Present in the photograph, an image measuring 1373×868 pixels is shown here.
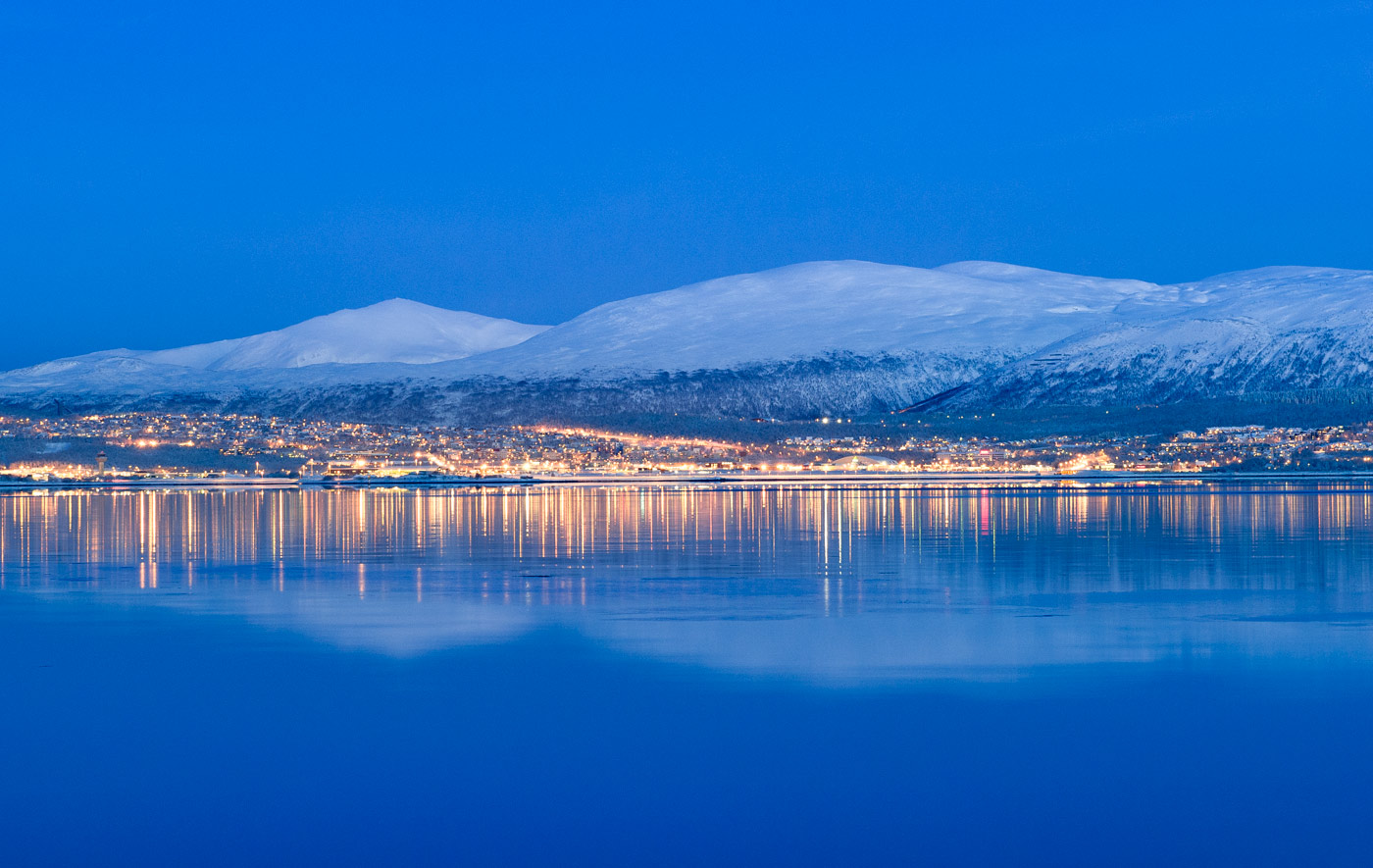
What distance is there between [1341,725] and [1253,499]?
2216 inches

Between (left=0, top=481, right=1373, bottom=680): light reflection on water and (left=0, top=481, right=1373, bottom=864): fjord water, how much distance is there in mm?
133

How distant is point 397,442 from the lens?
153m

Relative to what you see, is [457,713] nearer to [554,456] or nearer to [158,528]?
[158,528]

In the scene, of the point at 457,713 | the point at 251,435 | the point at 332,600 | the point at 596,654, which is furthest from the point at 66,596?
the point at 251,435

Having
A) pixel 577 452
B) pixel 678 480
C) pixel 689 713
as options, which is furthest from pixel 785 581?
Result: pixel 577 452

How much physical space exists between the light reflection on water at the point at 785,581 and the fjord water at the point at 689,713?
133 mm

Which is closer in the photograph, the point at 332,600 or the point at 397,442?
the point at 332,600

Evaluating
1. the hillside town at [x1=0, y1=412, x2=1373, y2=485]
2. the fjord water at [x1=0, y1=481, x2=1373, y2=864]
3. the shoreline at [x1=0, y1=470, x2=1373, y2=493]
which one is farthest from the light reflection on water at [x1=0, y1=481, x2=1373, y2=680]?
the hillside town at [x1=0, y1=412, x2=1373, y2=485]

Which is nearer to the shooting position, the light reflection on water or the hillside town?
the light reflection on water

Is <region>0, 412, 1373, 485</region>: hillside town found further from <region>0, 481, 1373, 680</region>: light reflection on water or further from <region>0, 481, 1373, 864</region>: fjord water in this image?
<region>0, 481, 1373, 864</region>: fjord water

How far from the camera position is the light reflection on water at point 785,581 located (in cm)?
1730

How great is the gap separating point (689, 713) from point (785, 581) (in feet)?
Answer: 40.4

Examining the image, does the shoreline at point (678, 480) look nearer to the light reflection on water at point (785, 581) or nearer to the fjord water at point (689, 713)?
the light reflection on water at point (785, 581)

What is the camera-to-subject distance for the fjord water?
9.75 meters
